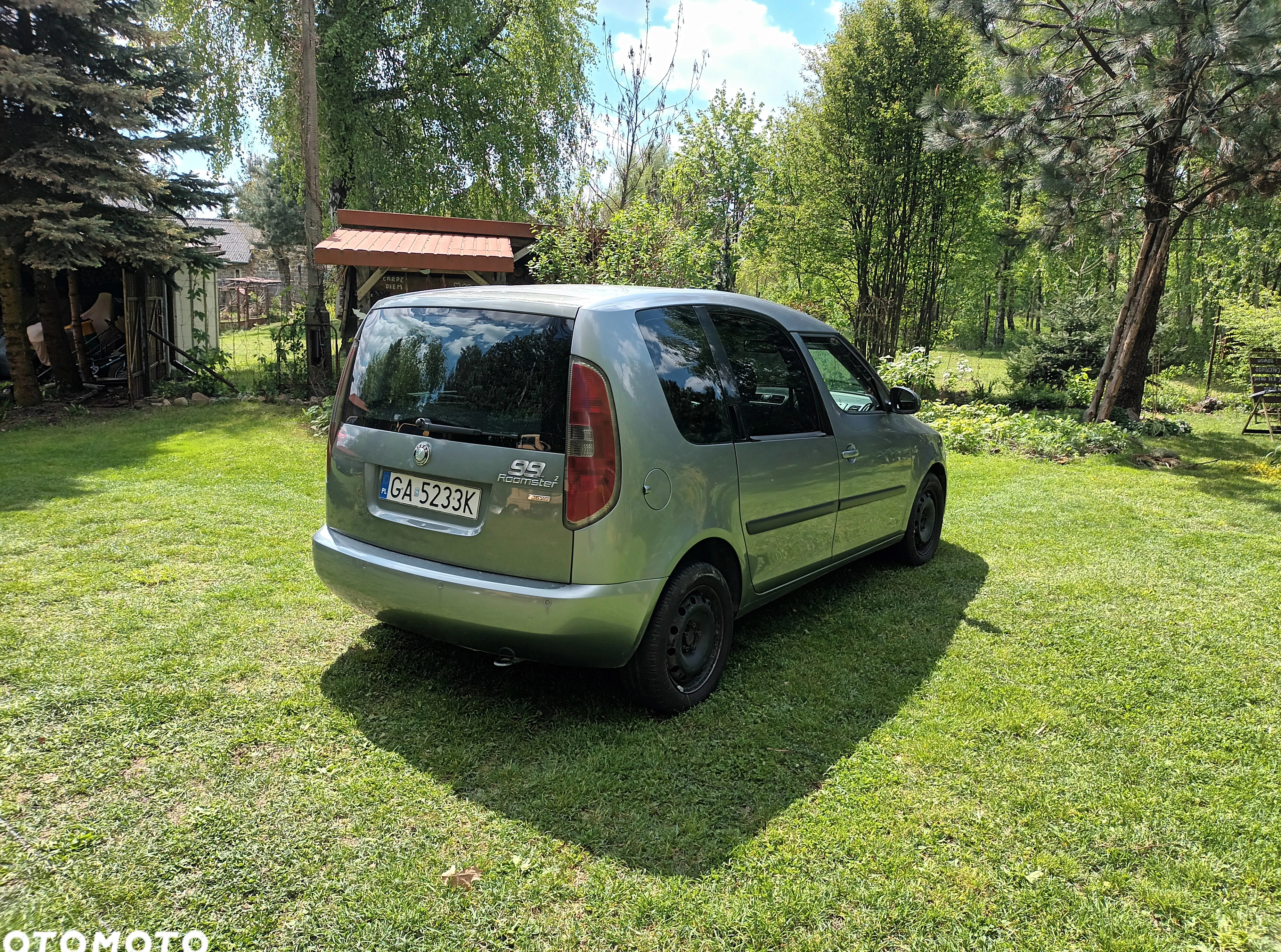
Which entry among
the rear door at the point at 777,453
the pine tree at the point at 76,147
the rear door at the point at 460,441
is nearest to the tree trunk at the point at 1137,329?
the rear door at the point at 777,453

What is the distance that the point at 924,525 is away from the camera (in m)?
5.71

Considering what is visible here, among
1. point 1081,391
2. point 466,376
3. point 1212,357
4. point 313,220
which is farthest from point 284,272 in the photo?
point 466,376

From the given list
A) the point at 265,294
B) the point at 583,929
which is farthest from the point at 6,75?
the point at 265,294

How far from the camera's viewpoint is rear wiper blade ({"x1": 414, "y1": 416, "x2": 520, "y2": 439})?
309 cm

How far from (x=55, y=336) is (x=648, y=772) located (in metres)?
13.4

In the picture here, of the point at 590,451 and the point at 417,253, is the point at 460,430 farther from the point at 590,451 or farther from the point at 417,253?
the point at 417,253

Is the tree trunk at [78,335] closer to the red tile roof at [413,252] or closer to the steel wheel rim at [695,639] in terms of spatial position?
the red tile roof at [413,252]

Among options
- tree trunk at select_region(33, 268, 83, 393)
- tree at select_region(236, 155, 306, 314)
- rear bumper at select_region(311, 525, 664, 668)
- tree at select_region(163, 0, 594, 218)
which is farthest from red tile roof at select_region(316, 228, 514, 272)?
tree at select_region(236, 155, 306, 314)

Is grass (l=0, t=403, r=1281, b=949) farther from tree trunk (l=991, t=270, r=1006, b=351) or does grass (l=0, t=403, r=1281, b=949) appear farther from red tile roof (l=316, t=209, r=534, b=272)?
tree trunk (l=991, t=270, r=1006, b=351)

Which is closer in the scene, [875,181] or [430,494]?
[430,494]

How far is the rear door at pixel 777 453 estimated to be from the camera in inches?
147

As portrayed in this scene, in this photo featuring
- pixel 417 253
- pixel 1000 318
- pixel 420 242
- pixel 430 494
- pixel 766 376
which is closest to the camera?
pixel 430 494

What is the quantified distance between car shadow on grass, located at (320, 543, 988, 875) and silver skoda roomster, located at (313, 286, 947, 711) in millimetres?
277

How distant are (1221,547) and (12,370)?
1392cm
